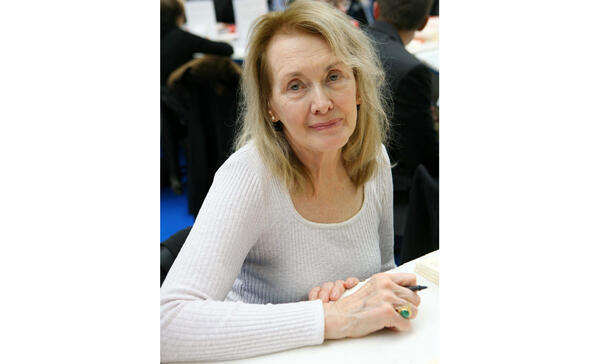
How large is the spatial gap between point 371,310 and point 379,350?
0.21 ft

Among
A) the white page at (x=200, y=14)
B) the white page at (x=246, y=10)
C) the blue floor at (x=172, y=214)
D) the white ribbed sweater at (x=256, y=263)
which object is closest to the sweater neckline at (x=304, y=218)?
the white ribbed sweater at (x=256, y=263)

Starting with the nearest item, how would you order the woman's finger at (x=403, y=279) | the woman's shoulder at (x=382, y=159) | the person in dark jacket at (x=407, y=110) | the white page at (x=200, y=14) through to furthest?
the woman's finger at (x=403, y=279) < the woman's shoulder at (x=382, y=159) < the person in dark jacket at (x=407, y=110) < the white page at (x=200, y=14)

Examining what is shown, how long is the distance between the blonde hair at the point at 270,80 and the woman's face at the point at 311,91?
0.02 metres

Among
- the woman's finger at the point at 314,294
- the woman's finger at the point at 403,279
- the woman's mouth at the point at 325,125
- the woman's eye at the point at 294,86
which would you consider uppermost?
the woman's eye at the point at 294,86

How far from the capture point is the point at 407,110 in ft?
6.27

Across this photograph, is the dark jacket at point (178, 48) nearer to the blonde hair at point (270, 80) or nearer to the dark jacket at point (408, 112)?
the dark jacket at point (408, 112)

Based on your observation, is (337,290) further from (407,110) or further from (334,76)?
(407,110)

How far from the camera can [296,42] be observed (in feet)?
3.30

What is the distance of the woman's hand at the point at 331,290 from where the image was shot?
39.7 inches

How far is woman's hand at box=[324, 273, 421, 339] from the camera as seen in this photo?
2.67 feet

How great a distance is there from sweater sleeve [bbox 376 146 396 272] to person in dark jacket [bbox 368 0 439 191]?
0.51 metres

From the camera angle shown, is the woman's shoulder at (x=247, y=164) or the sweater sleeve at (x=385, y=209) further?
the sweater sleeve at (x=385, y=209)
